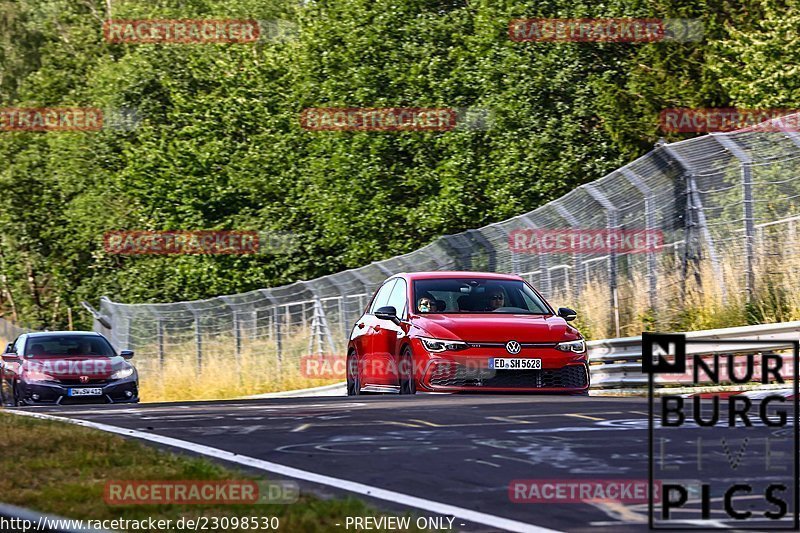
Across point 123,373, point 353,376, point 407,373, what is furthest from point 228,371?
point 407,373

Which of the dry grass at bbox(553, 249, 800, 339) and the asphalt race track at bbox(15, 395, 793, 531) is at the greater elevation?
the dry grass at bbox(553, 249, 800, 339)

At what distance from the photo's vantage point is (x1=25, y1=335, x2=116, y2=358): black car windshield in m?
23.5

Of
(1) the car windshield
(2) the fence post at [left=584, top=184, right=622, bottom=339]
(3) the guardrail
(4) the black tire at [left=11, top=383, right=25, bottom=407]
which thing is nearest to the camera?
(1) the car windshield

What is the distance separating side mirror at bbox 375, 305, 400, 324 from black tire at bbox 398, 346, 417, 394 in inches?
20.6

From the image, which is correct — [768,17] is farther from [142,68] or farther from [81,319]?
[81,319]

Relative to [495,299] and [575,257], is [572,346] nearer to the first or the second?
[495,299]

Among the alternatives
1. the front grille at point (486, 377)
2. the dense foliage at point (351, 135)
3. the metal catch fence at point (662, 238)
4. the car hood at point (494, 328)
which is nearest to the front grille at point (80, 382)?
Result: the metal catch fence at point (662, 238)

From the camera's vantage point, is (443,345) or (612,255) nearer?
(443,345)

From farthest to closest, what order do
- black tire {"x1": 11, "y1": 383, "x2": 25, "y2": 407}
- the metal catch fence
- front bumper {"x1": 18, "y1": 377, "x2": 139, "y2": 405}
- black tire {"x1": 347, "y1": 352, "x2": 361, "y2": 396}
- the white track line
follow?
black tire {"x1": 11, "y1": 383, "x2": 25, "y2": 407} → front bumper {"x1": 18, "y1": 377, "x2": 139, "y2": 405} → the metal catch fence → black tire {"x1": 347, "y1": 352, "x2": 361, "y2": 396} → the white track line

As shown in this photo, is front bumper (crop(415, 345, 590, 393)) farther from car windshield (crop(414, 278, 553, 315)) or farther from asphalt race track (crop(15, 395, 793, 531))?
car windshield (crop(414, 278, 553, 315))

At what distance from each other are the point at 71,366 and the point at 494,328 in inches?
373

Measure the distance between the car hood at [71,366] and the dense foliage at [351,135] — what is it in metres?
16.5

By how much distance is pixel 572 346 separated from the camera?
616 inches

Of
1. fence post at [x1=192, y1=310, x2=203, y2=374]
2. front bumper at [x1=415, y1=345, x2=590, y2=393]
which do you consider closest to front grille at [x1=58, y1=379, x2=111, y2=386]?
front bumper at [x1=415, y1=345, x2=590, y2=393]
